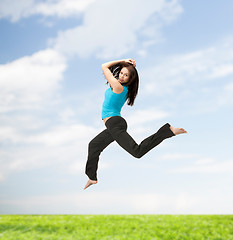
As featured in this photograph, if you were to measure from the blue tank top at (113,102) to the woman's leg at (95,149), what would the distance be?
1.73ft

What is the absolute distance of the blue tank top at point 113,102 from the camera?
13.1ft

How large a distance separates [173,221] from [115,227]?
49.4 inches

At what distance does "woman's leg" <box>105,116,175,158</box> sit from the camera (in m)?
3.90

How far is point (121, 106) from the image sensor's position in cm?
416

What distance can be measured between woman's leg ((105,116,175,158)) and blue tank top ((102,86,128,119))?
10 centimetres

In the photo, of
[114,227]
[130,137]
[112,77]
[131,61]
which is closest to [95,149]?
[130,137]

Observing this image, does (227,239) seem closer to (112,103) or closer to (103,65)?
(112,103)

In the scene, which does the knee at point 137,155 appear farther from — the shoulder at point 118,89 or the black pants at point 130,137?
the shoulder at point 118,89

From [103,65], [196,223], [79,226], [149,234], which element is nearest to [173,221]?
[196,223]

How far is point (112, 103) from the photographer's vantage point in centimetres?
406

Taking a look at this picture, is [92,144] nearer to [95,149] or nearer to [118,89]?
[95,149]

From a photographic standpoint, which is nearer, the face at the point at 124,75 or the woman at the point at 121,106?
the woman at the point at 121,106

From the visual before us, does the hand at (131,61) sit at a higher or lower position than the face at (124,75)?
higher

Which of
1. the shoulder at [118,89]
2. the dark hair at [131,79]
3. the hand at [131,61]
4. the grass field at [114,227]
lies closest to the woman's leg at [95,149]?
the dark hair at [131,79]
